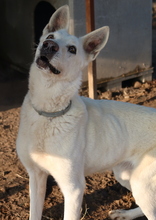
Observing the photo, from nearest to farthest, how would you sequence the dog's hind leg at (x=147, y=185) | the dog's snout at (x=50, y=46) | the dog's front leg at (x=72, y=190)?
the dog's snout at (x=50, y=46) → the dog's front leg at (x=72, y=190) → the dog's hind leg at (x=147, y=185)

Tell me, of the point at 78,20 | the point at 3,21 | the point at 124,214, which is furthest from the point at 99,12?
the point at 124,214

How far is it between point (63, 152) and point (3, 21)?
6525 millimetres

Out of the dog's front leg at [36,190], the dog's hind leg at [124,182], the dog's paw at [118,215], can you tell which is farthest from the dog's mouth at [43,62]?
the dog's paw at [118,215]

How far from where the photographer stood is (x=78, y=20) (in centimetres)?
612

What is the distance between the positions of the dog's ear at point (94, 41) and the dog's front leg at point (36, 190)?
116 cm

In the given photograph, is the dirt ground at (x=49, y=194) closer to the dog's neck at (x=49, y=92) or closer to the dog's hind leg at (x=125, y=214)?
the dog's hind leg at (x=125, y=214)

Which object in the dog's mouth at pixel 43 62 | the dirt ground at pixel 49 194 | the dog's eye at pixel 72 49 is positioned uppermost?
the dog's eye at pixel 72 49

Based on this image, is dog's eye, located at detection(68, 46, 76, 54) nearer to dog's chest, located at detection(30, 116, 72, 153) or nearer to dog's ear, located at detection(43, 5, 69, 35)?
dog's ear, located at detection(43, 5, 69, 35)

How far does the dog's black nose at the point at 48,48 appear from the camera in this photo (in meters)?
2.66

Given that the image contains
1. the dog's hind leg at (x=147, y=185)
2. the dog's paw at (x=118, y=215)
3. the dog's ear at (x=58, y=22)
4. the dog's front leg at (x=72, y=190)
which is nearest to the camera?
the dog's front leg at (x=72, y=190)

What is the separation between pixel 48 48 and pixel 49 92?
0.40 meters

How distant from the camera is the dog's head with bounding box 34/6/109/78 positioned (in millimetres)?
2711

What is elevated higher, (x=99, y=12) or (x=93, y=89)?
(x=99, y=12)

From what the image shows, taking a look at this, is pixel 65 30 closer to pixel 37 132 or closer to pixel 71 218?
pixel 37 132
